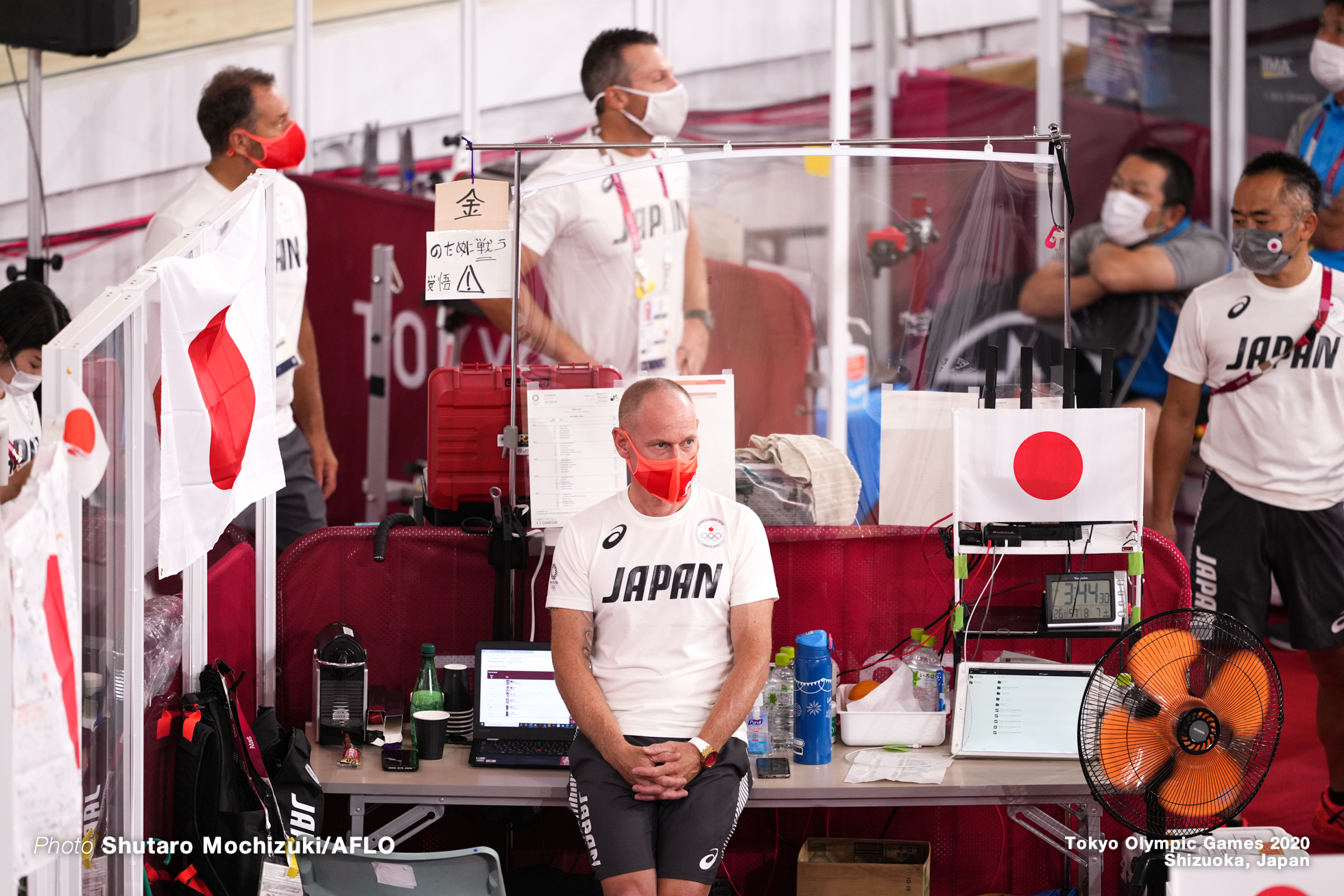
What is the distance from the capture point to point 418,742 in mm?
3387

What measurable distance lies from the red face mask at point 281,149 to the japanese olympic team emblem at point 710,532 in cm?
205

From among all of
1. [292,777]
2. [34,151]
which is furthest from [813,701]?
[34,151]

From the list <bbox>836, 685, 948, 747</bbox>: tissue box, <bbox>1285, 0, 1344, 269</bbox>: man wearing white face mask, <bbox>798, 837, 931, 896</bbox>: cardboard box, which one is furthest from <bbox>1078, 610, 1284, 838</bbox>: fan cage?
<bbox>1285, 0, 1344, 269</bbox>: man wearing white face mask

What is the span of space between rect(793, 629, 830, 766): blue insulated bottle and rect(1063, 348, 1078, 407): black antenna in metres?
0.89

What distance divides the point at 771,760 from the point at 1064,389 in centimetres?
122

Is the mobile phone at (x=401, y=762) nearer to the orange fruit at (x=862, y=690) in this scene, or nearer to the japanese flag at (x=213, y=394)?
the japanese flag at (x=213, y=394)

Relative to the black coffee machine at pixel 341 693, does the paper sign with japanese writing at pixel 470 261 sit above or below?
above

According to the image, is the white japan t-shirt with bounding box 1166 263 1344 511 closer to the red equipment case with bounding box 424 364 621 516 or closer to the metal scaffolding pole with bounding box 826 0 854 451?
the metal scaffolding pole with bounding box 826 0 854 451

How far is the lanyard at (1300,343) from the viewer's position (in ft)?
13.6

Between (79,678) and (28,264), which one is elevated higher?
(28,264)

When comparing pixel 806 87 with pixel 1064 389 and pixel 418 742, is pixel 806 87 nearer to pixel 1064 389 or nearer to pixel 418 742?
pixel 1064 389

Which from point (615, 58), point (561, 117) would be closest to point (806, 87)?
point (561, 117)

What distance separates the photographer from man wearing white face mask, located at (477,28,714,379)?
14.0ft

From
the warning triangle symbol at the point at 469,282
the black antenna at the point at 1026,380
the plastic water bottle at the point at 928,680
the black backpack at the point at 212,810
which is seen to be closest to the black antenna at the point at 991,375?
the black antenna at the point at 1026,380
